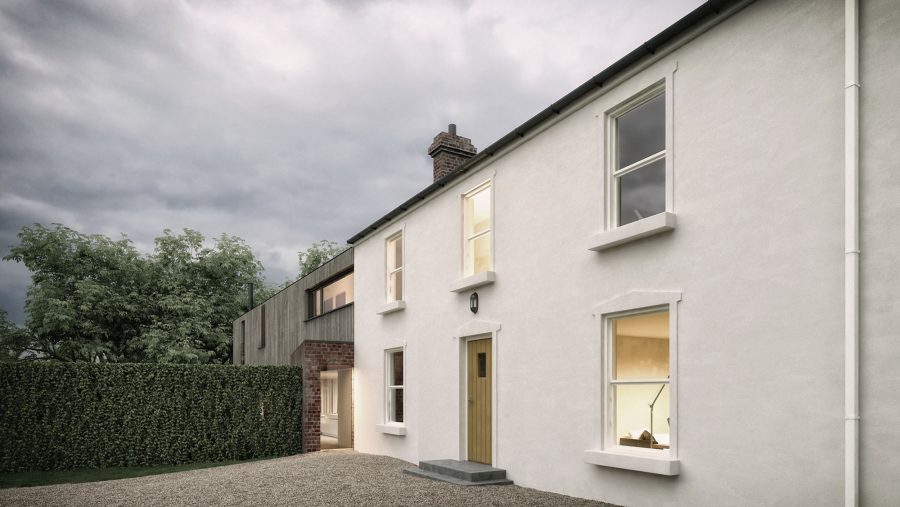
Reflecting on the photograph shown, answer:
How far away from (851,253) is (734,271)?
3.76 feet

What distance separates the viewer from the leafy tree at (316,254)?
143 feet

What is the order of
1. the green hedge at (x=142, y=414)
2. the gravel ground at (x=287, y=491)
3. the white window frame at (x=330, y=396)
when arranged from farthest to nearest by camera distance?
the white window frame at (x=330, y=396), the green hedge at (x=142, y=414), the gravel ground at (x=287, y=491)

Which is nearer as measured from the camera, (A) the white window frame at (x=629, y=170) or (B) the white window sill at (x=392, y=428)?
(A) the white window frame at (x=629, y=170)

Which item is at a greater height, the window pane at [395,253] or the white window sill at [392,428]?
the window pane at [395,253]

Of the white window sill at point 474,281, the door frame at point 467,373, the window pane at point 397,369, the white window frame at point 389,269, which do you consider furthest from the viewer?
the white window frame at point 389,269

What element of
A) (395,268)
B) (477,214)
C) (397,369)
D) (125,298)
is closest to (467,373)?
(477,214)

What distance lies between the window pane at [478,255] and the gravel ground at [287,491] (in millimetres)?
3579

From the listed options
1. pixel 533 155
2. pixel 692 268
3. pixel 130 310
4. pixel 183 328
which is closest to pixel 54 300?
pixel 130 310

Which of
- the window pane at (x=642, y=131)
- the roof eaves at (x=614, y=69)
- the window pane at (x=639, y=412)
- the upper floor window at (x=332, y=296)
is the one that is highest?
the roof eaves at (x=614, y=69)

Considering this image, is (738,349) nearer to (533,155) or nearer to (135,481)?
(533,155)

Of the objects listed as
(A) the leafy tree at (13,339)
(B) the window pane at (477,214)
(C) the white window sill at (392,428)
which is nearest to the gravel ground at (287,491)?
(C) the white window sill at (392,428)

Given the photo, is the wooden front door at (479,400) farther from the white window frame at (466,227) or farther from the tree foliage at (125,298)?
the tree foliage at (125,298)

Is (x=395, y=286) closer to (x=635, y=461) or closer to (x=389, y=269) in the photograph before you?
(x=389, y=269)

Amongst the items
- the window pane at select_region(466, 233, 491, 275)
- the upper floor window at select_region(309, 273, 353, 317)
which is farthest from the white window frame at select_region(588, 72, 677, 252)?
the upper floor window at select_region(309, 273, 353, 317)
